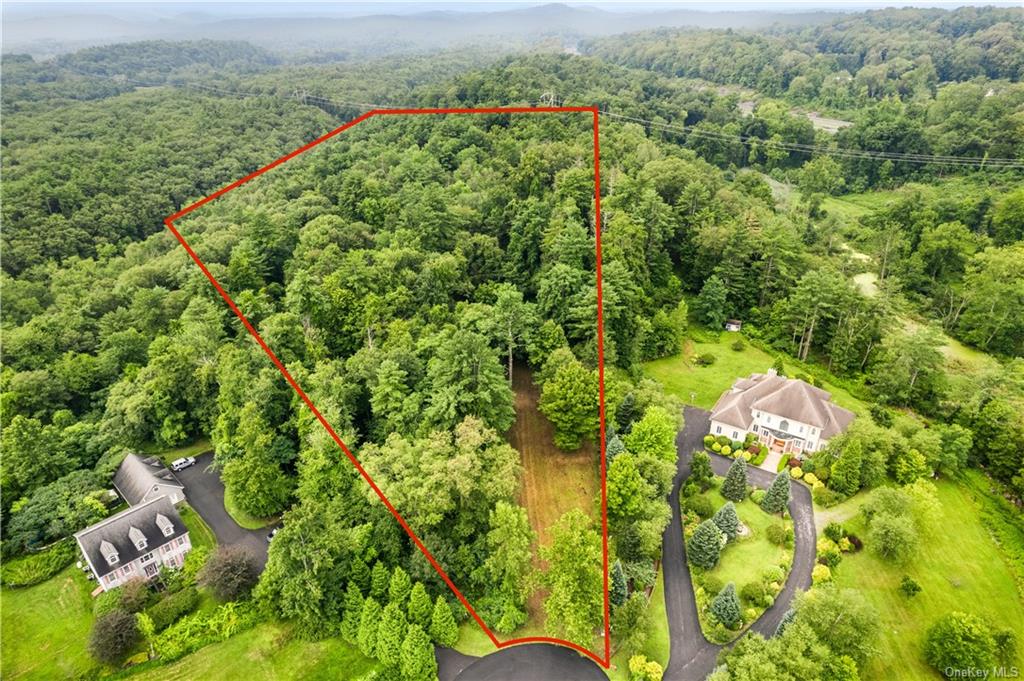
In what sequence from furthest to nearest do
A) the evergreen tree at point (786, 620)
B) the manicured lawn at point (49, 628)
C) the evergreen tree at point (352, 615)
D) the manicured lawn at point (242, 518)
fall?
1. the manicured lawn at point (242, 518)
2. the manicured lawn at point (49, 628)
3. the evergreen tree at point (352, 615)
4. the evergreen tree at point (786, 620)

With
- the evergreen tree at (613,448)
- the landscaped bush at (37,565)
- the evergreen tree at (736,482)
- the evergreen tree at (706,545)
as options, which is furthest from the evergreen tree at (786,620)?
the landscaped bush at (37,565)

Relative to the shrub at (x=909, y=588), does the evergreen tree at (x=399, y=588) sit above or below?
above

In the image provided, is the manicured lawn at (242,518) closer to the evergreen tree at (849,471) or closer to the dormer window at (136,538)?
the dormer window at (136,538)

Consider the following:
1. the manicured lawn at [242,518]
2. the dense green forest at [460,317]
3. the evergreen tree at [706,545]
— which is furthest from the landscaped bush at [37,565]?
the evergreen tree at [706,545]

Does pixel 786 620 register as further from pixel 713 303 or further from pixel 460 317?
pixel 713 303

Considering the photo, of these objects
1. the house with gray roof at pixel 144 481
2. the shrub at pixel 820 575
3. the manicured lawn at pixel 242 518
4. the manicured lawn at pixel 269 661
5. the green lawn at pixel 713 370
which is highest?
the house with gray roof at pixel 144 481

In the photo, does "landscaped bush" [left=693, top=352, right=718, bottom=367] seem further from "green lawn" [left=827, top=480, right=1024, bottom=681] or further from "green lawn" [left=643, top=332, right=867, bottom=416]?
"green lawn" [left=827, top=480, right=1024, bottom=681]

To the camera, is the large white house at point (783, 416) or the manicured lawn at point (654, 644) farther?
the large white house at point (783, 416)

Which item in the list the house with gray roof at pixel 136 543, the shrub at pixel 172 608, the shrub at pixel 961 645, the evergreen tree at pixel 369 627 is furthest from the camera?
the house with gray roof at pixel 136 543
